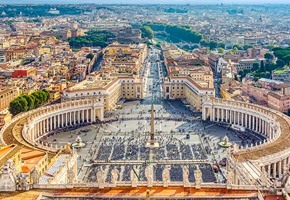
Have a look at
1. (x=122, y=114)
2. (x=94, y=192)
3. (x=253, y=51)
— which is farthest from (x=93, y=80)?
(x=253, y=51)

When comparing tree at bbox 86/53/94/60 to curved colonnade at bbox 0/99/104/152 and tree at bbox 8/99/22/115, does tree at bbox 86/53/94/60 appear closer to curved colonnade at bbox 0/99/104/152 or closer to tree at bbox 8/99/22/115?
curved colonnade at bbox 0/99/104/152

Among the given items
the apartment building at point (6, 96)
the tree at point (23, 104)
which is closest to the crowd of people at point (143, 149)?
the tree at point (23, 104)

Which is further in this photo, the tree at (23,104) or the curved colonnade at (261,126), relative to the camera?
the tree at (23,104)

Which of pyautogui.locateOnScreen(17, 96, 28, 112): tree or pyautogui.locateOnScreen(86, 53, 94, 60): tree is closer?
pyautogui.locateOnScreen(17, 96, 28, 112): tree

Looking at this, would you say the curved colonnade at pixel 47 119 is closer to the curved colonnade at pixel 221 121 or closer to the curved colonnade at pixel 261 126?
the curved colonnade at pixel 221 121

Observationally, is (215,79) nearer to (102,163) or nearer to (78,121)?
(78,121)

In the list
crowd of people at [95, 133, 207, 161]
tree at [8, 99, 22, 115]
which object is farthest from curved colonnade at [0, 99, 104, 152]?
crowd of people at [95, 133, 207, 161]
